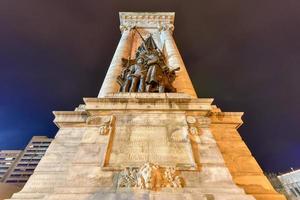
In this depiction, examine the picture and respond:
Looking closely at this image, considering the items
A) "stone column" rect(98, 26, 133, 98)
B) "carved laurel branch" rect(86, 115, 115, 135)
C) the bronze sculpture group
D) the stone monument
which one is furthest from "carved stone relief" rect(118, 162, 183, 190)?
"stone column" rect(98, 26, 133, 98)

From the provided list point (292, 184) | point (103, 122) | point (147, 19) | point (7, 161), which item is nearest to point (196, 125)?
point (103, 122)

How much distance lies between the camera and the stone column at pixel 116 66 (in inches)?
429

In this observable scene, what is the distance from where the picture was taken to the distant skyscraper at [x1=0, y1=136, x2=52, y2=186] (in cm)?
9619

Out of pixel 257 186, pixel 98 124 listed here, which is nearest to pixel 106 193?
pixel 98 124

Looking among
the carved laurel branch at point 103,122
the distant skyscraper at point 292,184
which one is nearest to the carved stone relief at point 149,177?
the carved laurel branch at point 103,122

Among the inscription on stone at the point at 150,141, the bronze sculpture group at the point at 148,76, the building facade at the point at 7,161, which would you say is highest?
the building facade at the point at 7,161

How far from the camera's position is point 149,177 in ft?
14.6

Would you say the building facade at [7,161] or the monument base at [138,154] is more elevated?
the building facade at [7,161]

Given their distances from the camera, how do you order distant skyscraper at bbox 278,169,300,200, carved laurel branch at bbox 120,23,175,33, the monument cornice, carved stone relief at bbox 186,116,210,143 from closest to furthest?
carved stone relief at bbox 186,116,210,143 → carved laurel branch at bbox 120,23,175,33 → the monument cornice → distant skyscraper at bbox 278,169,300,200

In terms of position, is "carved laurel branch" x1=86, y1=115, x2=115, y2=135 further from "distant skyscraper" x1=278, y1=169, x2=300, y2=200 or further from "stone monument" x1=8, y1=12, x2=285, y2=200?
"distant skyscraper" x1=278, y1=169, x2=300, y2=200

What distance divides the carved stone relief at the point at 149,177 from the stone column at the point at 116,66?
5180 millimetres

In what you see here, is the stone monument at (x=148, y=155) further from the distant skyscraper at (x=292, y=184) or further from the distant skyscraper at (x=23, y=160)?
the distant skyscraper at (x=23, y=160)

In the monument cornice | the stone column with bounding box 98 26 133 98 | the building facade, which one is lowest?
the stone column with bounding box 98 26 133 98

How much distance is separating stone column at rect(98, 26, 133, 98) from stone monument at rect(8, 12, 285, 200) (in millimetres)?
2664
